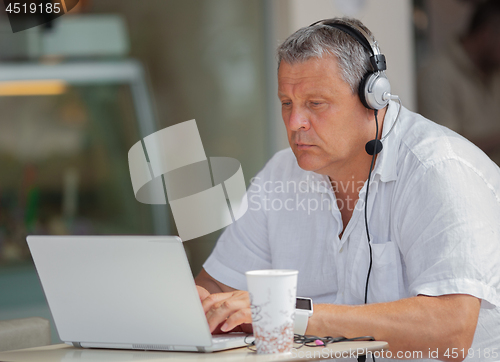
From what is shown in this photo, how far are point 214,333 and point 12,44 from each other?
187 cm

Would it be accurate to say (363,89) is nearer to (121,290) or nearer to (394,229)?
(394,229)

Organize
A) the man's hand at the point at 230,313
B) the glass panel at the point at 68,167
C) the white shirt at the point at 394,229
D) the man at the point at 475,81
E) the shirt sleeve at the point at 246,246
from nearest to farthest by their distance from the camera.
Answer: the man's hand at the point at 230,313 → the white shirt at the point at 394,229 → the shirt sleeve at the point at 246,246 → the glass panel at the point at 68,167 → the man at the point at 475,81

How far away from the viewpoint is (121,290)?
1.07 m

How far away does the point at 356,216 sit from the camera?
1.49 metres

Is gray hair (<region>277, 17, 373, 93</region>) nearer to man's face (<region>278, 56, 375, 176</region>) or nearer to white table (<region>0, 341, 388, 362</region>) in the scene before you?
man's face (<region>278, 56, 375, 176</region>)

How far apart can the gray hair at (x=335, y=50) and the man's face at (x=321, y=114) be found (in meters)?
0.01

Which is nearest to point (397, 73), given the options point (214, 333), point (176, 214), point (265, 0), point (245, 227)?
point (265, 0)

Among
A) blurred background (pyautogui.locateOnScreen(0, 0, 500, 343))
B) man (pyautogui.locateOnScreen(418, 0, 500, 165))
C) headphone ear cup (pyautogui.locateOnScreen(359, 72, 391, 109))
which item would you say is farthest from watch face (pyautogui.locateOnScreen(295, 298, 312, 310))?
man (pyautogui.locateOnScreen(418, 0, 500, 165))

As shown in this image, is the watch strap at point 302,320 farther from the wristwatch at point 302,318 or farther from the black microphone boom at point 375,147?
the black microphone boom at point 375,147

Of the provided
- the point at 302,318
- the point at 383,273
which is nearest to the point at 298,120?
the point at 383,273

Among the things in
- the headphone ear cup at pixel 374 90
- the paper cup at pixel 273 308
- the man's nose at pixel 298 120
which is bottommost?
the paper cup at pixel 273 308

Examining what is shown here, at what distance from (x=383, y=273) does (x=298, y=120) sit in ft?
1.35

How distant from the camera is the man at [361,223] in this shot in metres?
1.17

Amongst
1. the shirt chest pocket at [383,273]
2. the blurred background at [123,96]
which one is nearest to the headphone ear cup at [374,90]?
the shirt chest pocket at [383,273]
